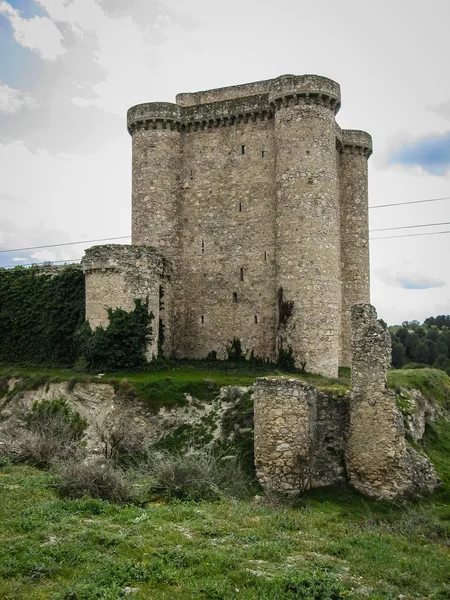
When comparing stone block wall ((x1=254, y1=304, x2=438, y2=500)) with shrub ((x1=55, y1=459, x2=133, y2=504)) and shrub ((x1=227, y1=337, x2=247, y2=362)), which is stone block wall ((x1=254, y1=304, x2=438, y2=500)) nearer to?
shrub ((x1=55, y1=459, x2=133, y2=504))

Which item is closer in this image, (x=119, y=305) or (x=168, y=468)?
(x=168, y=468)

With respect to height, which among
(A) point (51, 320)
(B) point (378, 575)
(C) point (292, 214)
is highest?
(C) point (292, 214)

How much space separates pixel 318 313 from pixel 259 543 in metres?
16.8

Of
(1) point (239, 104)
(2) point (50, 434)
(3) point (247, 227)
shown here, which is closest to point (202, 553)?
(2) point (50, 434)

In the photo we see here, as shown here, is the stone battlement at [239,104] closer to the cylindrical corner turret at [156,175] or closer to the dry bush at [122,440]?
the cylindrical corner turret at [156,175]

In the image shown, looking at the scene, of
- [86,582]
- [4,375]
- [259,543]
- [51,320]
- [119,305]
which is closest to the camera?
[86,582]

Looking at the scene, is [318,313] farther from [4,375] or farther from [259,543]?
[259,543]

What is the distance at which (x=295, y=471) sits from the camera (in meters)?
17.5

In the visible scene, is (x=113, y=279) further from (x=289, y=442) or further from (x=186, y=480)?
(x=186, y=480)

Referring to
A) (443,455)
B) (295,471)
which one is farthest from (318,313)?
(295,471)

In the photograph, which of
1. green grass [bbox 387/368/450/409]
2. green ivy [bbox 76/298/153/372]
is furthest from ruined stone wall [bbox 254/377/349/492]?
green ivy [bbox 76/298/153/372]

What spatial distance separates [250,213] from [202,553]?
21525 millimetres

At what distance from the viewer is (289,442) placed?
17.6 meters

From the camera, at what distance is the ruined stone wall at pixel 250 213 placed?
26.8 meters
